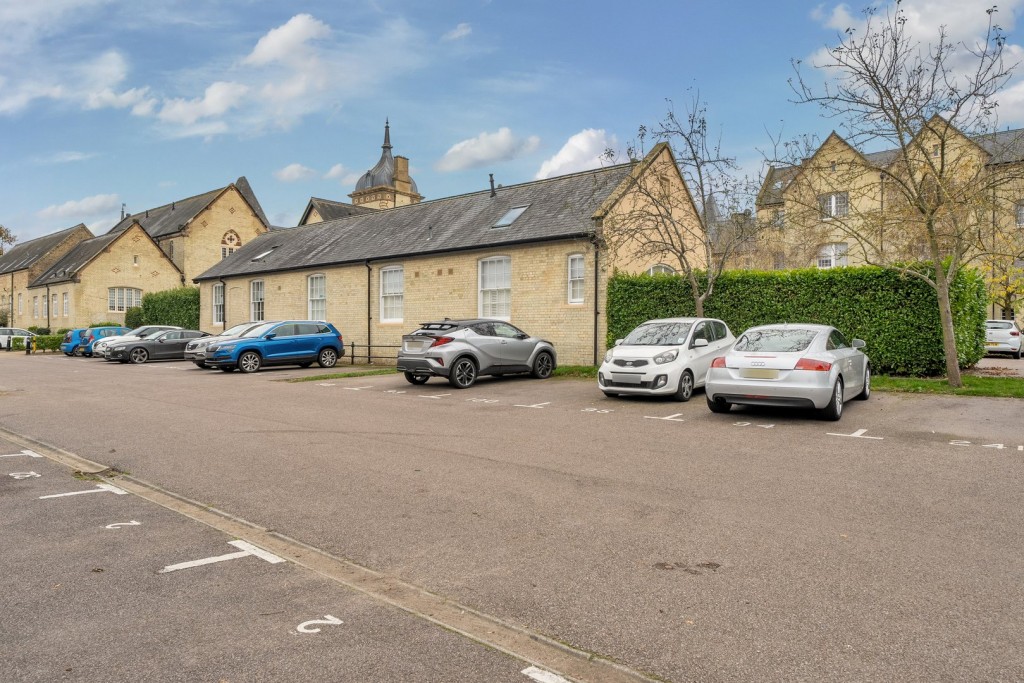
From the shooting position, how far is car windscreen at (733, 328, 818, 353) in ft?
36.3

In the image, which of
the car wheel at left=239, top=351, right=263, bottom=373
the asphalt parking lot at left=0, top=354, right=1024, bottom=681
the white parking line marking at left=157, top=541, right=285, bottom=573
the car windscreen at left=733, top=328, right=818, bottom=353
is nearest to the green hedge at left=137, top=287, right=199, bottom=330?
the car wheel at left=239, top=351, right=263, bottom=373

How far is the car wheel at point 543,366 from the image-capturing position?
1847 cm

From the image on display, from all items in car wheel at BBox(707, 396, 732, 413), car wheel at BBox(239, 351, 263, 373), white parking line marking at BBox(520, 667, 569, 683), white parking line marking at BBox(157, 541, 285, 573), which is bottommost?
white parking line marking at BBox(520, 667, 569, 683)

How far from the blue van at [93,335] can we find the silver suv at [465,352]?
24.0 metres

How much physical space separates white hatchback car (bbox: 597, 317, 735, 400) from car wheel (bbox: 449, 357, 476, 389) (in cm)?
372

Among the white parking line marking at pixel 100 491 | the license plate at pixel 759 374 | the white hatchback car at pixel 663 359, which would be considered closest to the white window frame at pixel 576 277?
the white hatchback car at pixel 663 359

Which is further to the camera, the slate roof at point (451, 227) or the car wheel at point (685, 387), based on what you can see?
the slate roof at point (451, 227)

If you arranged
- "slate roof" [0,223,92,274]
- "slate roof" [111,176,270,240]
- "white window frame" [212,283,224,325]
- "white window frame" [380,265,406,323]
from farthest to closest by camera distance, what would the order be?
"slate roof" [0,223,92,274] → "slate roof" [111,176,270,240] → "white window frame" [212,283,224,325] → "white window frame" [380,265,406,323]

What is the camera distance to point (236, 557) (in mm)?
4703

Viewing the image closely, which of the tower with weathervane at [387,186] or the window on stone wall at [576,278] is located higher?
the tower with weathervane at [387,186]

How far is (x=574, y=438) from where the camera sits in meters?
9.49

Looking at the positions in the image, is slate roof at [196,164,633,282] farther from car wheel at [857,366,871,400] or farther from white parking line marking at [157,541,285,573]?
white parking line marking at [157,541,285,573]

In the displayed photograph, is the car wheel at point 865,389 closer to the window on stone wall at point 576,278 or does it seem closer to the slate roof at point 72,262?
the window on stone wall at point 576,278

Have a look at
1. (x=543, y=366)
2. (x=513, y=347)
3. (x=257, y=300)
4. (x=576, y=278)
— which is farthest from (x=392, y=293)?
(x=513, y=347)
